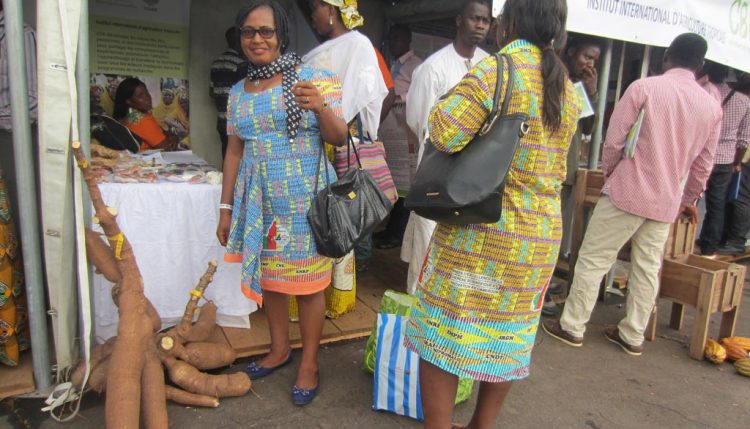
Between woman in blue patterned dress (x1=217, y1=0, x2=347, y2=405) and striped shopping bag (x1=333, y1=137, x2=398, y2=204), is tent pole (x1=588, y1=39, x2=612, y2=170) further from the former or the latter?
woman in blue patterned dress (x1=217, y1=0, x2=347, y2=405)

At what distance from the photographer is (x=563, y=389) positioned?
2.88 meters

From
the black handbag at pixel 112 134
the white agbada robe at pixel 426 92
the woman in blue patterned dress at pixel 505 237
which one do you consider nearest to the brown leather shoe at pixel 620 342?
the white agbada robe at pixel 426 92

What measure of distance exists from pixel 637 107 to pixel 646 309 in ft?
4.31

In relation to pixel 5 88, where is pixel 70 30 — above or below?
above

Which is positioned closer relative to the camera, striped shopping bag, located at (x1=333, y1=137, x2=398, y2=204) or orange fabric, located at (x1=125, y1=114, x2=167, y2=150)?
striped shopping bag, located at (x1=333, y1=137, x2=398, y2=204)

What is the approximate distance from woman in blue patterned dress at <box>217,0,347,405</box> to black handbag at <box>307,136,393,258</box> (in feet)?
0.28

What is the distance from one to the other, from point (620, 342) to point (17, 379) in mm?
3571

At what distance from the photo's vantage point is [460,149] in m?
1.55

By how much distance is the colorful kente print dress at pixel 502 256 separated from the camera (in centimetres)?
158

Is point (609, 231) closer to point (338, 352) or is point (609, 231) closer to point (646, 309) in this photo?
point (646, 309)

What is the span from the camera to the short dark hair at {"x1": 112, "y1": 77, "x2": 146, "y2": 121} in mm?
3834

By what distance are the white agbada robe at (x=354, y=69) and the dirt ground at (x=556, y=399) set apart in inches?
58.2

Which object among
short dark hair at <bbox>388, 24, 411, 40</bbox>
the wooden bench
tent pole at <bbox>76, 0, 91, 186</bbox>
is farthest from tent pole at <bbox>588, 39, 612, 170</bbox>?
tent pole at <bbox>76, 0, 91, 186</bbox>

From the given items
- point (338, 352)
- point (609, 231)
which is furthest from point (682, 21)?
point (338, 352)
